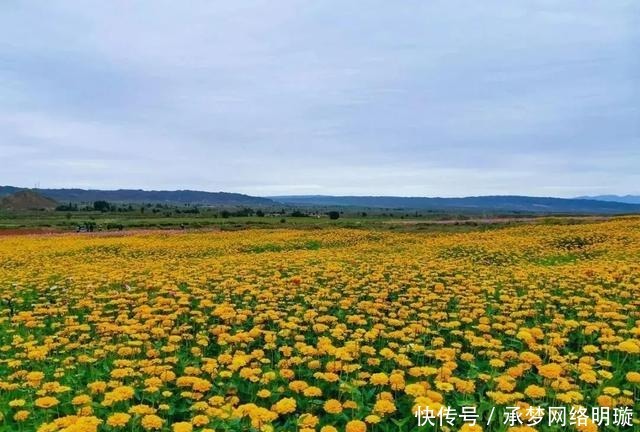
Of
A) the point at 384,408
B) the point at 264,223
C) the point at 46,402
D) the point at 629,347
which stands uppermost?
the point at 629,347

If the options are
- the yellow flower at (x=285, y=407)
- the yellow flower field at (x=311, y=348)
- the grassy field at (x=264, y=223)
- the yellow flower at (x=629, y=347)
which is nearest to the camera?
the yellow flower at (x=285, y=407)

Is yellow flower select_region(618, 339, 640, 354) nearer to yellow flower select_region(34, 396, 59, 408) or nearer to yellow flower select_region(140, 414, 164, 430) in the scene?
yellow flower select_region(140, 414, 164, 430)

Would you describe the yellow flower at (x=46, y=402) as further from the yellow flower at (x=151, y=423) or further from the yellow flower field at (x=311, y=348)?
the yellow flower at (x=151, y=423)

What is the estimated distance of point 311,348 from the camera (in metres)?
6.07

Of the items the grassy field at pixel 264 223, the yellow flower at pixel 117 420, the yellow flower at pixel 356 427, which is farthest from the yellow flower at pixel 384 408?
the grassy field at pixel 264 223

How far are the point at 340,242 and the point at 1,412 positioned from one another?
23664 mm

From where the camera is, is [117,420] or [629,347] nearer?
[117,420]

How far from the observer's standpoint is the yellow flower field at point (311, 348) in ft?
16.0

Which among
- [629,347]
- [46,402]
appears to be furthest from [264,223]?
[46,402]

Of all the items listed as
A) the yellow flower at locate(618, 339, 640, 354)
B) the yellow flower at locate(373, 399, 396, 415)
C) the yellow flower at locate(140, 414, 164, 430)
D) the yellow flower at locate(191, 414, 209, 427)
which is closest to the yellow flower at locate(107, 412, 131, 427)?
the yellow flower at locate(140, 414, 164, 430)

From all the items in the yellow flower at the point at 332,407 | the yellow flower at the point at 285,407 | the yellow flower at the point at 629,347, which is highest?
the yellow flower at the point at 629,347

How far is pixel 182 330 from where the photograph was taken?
7.56m

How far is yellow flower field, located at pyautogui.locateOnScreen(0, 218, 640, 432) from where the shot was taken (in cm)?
488

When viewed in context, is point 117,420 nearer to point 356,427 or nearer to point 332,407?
point 332,407
